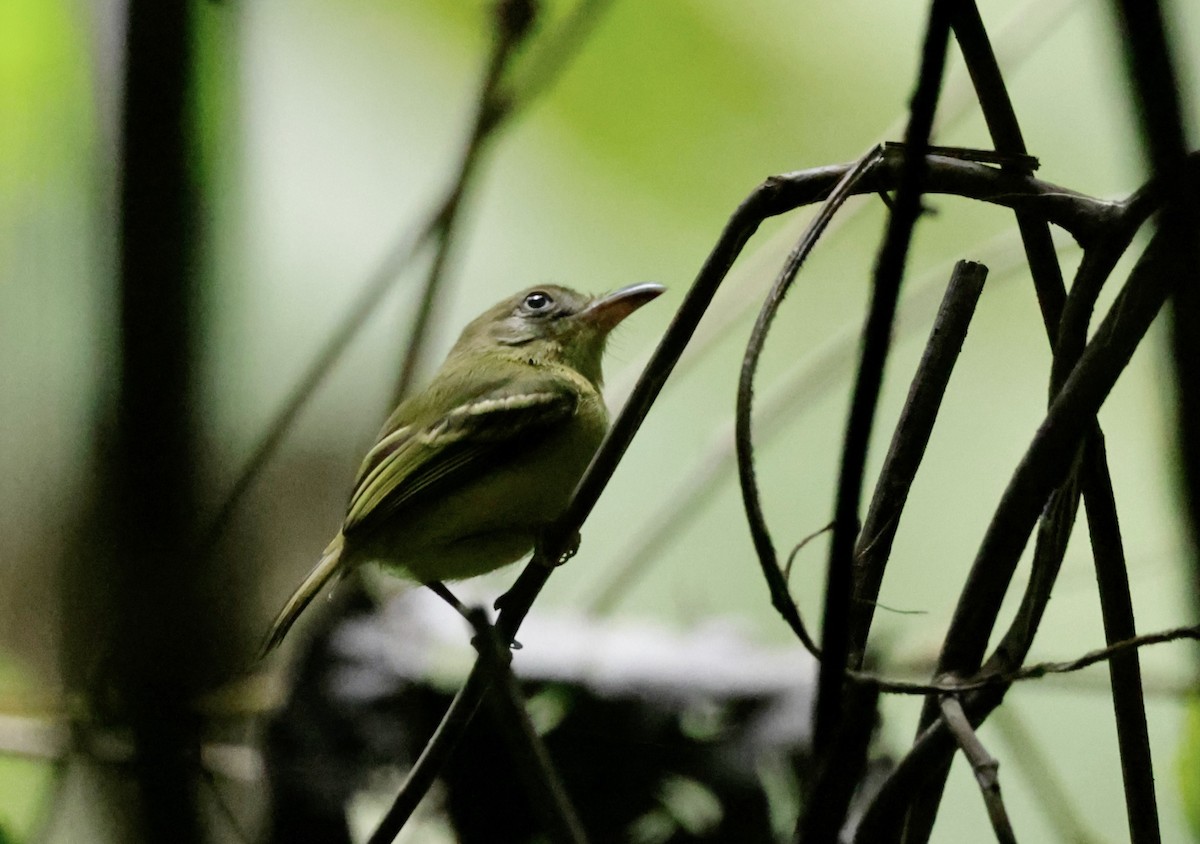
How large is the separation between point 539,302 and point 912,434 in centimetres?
180

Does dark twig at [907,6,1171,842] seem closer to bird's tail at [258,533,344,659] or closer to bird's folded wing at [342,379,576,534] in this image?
bird's tail at [258,533,344,659]

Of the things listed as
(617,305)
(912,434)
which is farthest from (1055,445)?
(617,305)

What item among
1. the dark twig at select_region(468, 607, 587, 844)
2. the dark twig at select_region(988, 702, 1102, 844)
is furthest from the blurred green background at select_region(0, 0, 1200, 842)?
the dark twig at select_region(468, 607, 587, 844)

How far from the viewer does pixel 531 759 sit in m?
0.87

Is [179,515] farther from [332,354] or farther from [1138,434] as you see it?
[1138,434]

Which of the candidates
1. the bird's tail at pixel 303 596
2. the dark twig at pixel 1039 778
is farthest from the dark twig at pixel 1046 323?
the dark twig at pixel 1039 778

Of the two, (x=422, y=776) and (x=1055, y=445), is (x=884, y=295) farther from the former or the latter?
(x=422, y=776)

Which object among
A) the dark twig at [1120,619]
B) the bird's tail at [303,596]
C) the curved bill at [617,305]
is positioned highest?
the curved bill at [617,305]

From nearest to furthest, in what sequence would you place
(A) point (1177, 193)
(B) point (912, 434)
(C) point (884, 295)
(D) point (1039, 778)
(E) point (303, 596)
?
(A) point (1177, 193) → (C) point (884, 295) → (B) point (912, 434) → (E) point (303, 596) → (D) point (1039, 778)

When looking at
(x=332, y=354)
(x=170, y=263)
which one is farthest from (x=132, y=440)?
(x=332, y=354)

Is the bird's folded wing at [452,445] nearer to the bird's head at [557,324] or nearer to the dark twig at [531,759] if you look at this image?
the bird's head at [557,324]

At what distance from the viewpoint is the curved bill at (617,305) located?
7.50 ft

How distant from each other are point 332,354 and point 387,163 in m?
1.50

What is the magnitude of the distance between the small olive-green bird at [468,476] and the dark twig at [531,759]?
3.13 ft
